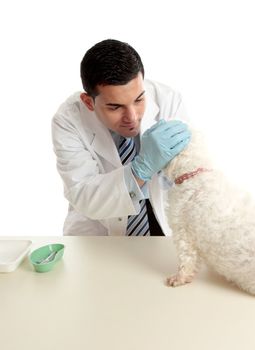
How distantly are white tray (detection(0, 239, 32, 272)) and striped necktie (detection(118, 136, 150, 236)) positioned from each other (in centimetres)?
39

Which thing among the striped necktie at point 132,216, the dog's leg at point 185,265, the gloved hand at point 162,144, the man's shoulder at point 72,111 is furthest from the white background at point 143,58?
the dog's leg at point 185,265

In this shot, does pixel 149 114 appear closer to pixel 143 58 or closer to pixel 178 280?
pixel 178 280

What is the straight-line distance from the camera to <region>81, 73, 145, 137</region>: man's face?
110cm

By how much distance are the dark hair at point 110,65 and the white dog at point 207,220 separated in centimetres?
28

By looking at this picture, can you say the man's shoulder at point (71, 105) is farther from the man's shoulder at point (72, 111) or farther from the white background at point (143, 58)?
the white background at point (143, 58)

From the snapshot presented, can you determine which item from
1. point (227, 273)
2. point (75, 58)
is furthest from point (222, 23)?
point (227, 273)

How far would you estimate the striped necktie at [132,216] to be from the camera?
1.40 metres

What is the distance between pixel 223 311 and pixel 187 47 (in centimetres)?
143

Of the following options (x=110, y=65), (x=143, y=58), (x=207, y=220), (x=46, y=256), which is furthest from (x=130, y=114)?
(x=143, y=58)

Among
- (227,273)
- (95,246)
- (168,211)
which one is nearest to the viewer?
(227,273)

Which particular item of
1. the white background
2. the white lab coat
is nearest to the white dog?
the white lab coat

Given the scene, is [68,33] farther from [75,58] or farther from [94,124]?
[94,124]

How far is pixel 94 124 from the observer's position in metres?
1.36

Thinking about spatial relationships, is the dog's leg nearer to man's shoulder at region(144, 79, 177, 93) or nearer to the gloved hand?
the gloved hand
